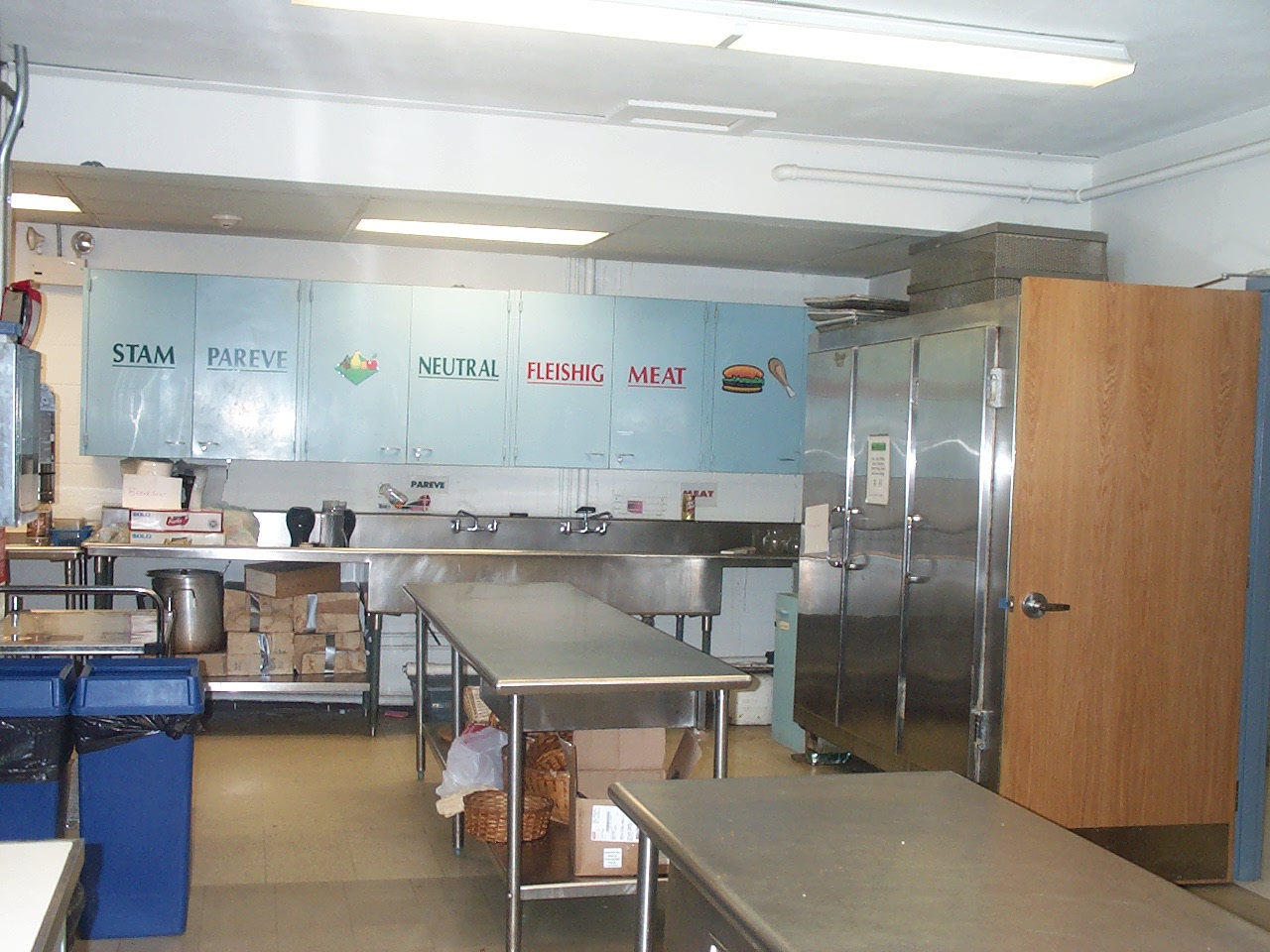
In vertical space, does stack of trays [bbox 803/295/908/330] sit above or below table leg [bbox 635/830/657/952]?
above

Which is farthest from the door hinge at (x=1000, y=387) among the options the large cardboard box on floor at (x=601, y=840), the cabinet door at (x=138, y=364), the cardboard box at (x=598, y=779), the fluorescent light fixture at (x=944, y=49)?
the cabinet door at (x=138, y=364)

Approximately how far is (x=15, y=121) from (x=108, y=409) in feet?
9.83

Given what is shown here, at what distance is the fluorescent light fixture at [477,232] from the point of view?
6047 millimetres

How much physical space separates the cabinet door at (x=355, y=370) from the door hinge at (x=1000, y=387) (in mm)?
3429

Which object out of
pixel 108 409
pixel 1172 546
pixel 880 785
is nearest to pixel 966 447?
pixel 1172 546

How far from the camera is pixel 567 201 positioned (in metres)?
4.79

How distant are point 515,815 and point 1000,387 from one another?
2168 mm

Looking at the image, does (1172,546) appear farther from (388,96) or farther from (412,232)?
(412,232)

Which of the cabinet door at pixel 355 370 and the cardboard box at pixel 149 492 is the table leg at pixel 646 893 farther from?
the cardboard box at pixel 149 492

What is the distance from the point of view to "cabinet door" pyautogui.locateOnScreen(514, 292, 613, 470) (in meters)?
6.69

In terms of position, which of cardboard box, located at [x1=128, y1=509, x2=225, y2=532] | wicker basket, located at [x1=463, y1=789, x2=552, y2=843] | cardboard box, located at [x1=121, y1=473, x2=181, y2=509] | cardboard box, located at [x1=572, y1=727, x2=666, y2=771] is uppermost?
cardboard box, located at [x1=121, y1=473, x2=181, y2=509]

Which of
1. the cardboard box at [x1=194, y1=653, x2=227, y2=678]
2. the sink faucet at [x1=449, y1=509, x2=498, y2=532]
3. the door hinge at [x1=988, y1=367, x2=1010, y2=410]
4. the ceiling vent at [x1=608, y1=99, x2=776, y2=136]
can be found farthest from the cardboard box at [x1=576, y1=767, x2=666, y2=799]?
the sink faucet at [x1=449, y1=509, x2=498, y2=532]

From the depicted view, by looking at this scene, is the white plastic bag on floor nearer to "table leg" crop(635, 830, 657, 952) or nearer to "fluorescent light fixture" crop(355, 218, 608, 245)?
"table leg" crop(635, 830, 657, 952)

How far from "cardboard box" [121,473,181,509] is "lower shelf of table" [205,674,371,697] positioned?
94cm
